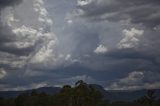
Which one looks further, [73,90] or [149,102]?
[73,90]

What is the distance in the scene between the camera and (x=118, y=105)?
19788 cm

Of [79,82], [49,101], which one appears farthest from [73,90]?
[49,101]

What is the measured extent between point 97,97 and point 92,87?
11.1ft

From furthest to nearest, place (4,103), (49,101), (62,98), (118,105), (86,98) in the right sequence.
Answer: (118,105) < (4,103) < (49,101) < (62,98) < (86,98)

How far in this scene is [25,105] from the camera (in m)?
160

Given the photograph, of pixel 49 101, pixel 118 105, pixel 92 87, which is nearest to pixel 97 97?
pixel 92 87

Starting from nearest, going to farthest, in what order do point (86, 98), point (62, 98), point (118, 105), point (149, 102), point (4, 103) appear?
point (149, 102) → point (86, 98) → point (62, 98) → point (4, 103) → point (118, 105)

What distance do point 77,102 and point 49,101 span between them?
36889 millimetres

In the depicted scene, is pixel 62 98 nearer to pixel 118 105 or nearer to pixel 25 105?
pixel 25 105

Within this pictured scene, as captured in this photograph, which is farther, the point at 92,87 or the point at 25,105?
the point at 25,105

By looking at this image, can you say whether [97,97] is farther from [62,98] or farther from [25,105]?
[25,105]

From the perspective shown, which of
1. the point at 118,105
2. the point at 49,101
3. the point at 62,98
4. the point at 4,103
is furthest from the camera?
the point at 118,105

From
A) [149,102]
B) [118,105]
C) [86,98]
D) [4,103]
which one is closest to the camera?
[149,102]

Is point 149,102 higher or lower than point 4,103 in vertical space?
lower
